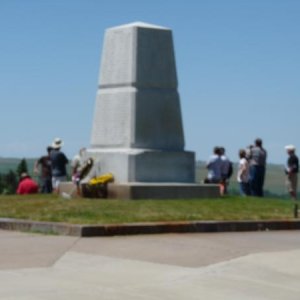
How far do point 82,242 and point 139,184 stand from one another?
7.38 m

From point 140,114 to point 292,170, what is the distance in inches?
210

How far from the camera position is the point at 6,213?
18312mm

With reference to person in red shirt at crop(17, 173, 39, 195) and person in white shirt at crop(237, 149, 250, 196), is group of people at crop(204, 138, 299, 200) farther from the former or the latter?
person in red shirt at crop(17, 173, 39, 195)

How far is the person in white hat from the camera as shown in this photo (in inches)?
1048

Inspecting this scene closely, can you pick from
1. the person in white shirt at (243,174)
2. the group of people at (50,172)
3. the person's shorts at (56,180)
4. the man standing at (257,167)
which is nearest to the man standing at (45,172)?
the group of people at (50,172)

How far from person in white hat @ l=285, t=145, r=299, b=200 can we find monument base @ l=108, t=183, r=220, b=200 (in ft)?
13.1

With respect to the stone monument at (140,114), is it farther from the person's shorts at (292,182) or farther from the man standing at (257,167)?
the person's shorts at (292,182)

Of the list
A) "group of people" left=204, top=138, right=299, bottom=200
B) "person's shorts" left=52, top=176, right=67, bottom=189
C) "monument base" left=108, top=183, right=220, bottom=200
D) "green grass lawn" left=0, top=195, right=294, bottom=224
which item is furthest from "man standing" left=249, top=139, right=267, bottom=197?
"person's shorts" left=52, top=176, right=67, bottom=189

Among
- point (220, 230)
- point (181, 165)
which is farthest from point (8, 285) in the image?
point (181, 165)

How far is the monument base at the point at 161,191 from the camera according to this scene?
2175 centimetres

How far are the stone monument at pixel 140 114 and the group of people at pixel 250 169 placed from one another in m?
2.21

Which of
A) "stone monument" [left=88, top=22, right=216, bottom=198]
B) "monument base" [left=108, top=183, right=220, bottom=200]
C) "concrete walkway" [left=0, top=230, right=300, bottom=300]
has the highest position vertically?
"stone monument" [left=88, top=22, right=216, bottom=198]

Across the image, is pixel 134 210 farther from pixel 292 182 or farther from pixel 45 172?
pixel 292 182

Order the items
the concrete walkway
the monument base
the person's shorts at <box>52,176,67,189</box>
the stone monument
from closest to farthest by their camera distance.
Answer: the concrete walkway < the monument base < the stone monument < the person's shorts at <box>52,176,67,189</box>
